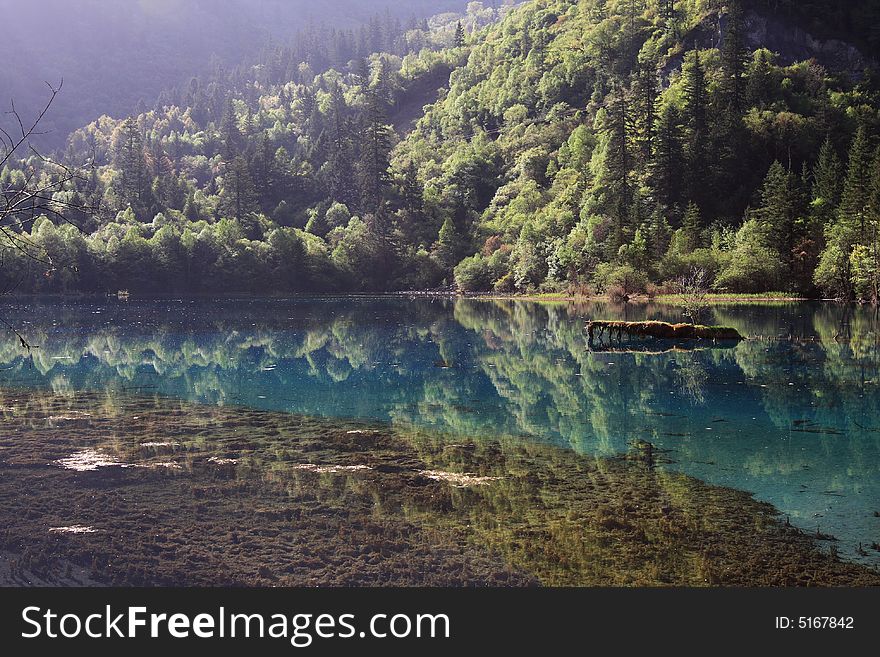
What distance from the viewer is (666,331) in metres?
50.8

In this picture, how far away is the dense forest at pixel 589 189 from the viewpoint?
9450 cm

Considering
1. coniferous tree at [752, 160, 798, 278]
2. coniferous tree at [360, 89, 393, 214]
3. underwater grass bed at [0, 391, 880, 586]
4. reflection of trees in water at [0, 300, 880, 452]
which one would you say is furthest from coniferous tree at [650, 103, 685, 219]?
underwater grass bed at [0, 391, 880, 586]

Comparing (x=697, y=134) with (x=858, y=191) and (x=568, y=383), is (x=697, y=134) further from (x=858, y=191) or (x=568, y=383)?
(x=568, y=383)

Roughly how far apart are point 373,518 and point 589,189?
117114 mm

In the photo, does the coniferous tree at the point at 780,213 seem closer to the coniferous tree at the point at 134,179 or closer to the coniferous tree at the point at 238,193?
the coniferous tree at the point at 238,193

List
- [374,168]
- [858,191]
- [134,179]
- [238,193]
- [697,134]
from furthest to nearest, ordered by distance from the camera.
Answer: [134,179] < [238,193] < [374,168] < [697,134] < [858,191]

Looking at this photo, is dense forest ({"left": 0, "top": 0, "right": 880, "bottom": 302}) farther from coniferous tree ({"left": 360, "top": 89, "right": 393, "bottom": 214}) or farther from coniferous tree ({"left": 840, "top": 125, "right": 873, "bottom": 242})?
coniferous tree ({"left": 360, "top": 89, "right": 393, "bottom": 214})

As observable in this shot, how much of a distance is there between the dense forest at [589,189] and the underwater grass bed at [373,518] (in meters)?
64.2

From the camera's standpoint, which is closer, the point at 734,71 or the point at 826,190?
the point at 826,190

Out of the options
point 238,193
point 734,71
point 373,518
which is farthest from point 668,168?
point 373,518

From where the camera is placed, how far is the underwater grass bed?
40.5 feet

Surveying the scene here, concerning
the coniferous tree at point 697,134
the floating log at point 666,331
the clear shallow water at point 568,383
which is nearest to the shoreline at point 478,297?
the clear shallow water at point 568,383

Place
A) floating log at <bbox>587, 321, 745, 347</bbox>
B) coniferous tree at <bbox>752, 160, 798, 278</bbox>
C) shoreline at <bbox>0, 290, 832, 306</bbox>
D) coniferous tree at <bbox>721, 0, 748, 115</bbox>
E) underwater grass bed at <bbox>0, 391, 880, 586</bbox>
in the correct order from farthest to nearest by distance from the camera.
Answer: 1. coniferous tree at <bbox>721, 0, 748, 115</bbox>
2. coniferous tree at <bbox>752, 160, 798, 278</bbox>
3. shoreline at <bbox>0, 290, 832, 306</bbox>
4. floating log at <bbox>587, 321, 745, 347</bbox>
5. underwater grass bed at <bbox>0, 391, 880, 586</bbox>

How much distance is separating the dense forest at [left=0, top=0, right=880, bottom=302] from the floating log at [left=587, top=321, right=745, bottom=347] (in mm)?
34217
